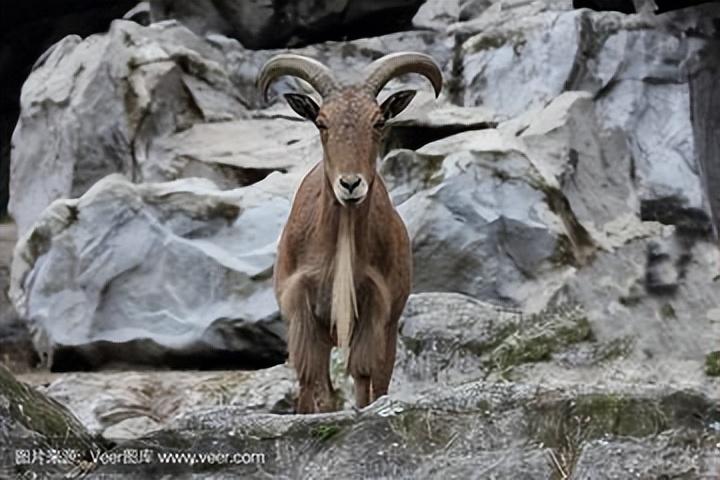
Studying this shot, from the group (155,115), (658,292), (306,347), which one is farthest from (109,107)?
(306,347)

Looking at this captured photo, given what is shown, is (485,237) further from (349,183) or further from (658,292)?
(349,183)

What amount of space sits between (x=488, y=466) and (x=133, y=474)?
1.13 m

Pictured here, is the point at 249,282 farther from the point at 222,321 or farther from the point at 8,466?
the point at 8,466

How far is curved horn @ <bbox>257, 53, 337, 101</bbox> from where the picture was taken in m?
8.22

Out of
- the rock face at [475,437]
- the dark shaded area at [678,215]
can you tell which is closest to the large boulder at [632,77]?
the dark shaded area at [678,215]

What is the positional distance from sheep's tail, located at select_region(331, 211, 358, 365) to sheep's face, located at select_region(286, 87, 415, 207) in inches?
6.9

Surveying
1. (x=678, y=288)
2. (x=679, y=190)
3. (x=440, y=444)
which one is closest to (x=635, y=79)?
(x=679, y=190)

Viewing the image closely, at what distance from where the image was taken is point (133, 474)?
16.7 ft

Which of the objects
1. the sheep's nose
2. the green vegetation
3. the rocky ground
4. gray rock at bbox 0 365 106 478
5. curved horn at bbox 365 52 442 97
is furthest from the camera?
the rocky ground

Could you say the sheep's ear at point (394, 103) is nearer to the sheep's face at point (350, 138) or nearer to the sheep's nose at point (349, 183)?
the sheep's face at point (350, 138)

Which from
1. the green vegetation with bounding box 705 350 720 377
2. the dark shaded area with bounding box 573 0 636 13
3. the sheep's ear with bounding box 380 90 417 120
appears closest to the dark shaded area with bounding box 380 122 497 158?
the dark shaded area with bounding box 573 0 636 13

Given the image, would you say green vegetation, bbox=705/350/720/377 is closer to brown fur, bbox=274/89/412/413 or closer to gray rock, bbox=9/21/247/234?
brown fur, bbox=274/89/412/413

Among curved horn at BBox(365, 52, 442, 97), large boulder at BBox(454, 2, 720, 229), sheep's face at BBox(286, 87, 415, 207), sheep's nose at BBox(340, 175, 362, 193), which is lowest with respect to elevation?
large boulder at BBox(454, 2, 720, 229)

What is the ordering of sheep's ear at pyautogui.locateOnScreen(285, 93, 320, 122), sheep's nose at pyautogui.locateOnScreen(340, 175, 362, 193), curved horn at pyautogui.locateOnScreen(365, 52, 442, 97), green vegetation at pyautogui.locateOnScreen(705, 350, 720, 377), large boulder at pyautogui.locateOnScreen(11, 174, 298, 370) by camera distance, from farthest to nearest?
large boulder at pyautogui.locateOnScreen(11, 174, 298, 370), green vegetation at pyautogui.locateOnScreen(705, 350, 720, 377), curved horn at pyautogui.locateOnScreen(365, 52, 442, 97), sheep's ear at pyautogui.locateOnScreen(285, 93, 320, 122), sheep's nose at pyautogui.locateOnScreen(340, 175, 362, 193)
